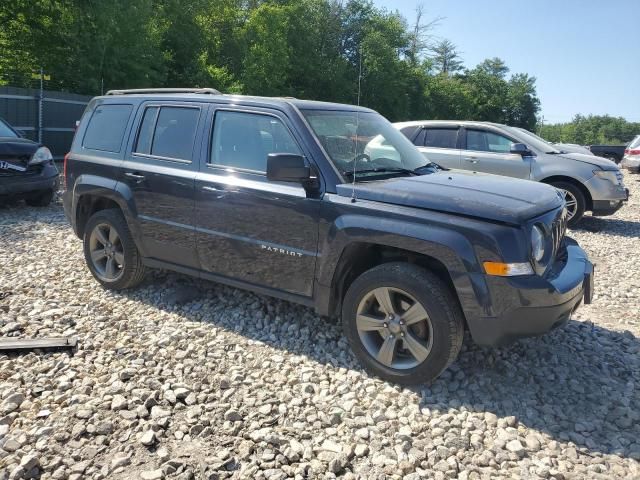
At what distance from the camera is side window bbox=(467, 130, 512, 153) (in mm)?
9672

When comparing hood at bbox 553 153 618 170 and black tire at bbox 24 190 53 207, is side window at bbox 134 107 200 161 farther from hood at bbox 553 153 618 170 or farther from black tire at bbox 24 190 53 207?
hood at bbox 553 153 618 170

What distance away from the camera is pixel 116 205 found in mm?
5336

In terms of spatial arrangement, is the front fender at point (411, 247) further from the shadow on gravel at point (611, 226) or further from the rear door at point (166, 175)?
the shadow on gravel at point (611, 226)

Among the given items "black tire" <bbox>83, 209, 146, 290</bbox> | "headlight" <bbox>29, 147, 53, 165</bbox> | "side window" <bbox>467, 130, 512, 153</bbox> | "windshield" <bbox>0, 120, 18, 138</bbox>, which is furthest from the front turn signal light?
"windshield" <bbox>0, 120, 18, 138</bbox>

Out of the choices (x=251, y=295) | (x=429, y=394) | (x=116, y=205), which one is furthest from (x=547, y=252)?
(x=116, y=205)

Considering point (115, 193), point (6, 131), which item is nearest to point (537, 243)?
point (115, 193)

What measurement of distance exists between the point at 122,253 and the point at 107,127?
1238 mm

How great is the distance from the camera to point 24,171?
28.9 ft

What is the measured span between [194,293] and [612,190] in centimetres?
735

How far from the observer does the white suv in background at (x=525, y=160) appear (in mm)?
9219

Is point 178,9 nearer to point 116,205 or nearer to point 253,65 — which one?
point 253,65

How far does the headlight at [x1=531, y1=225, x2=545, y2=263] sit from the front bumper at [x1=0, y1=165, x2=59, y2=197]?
26.4 ft

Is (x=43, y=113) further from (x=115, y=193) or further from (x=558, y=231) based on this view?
(x=558, y=231)

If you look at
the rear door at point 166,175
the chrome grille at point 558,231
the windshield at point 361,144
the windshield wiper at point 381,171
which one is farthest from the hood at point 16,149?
the chrome grille at point 558,231
